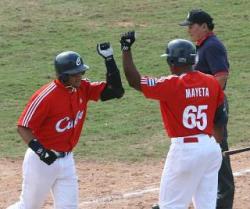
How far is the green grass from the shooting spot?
12.0 metres

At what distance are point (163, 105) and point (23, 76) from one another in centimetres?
877

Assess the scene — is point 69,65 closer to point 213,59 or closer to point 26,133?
point 26,133

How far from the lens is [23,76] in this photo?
51.6ft

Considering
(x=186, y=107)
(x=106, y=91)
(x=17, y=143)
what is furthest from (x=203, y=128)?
(x=17, y=143)

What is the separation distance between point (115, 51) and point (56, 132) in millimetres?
10063

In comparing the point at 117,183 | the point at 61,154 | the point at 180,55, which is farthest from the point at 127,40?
the point at 117,183

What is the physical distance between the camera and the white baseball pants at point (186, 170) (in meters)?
7.21

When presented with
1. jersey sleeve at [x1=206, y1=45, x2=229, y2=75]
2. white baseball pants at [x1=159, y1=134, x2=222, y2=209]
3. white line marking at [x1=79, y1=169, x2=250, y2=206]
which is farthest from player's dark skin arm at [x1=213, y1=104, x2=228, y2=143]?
white line marking at [x1=79, y1=169, x2=250, y2=206]

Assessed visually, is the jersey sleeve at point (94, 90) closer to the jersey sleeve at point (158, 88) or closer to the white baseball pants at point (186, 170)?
the jersey sleeve at point (158, 88)

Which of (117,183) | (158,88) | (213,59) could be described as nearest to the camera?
(158,88)

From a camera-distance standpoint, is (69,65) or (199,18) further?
(199,18)

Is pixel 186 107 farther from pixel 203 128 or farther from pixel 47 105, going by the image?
pixel 47 105

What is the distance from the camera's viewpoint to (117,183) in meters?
9.95

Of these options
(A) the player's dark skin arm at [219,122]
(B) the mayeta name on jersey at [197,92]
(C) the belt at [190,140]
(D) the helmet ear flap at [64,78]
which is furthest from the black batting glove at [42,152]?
(A) the player's dark skin arm at [219,122]
